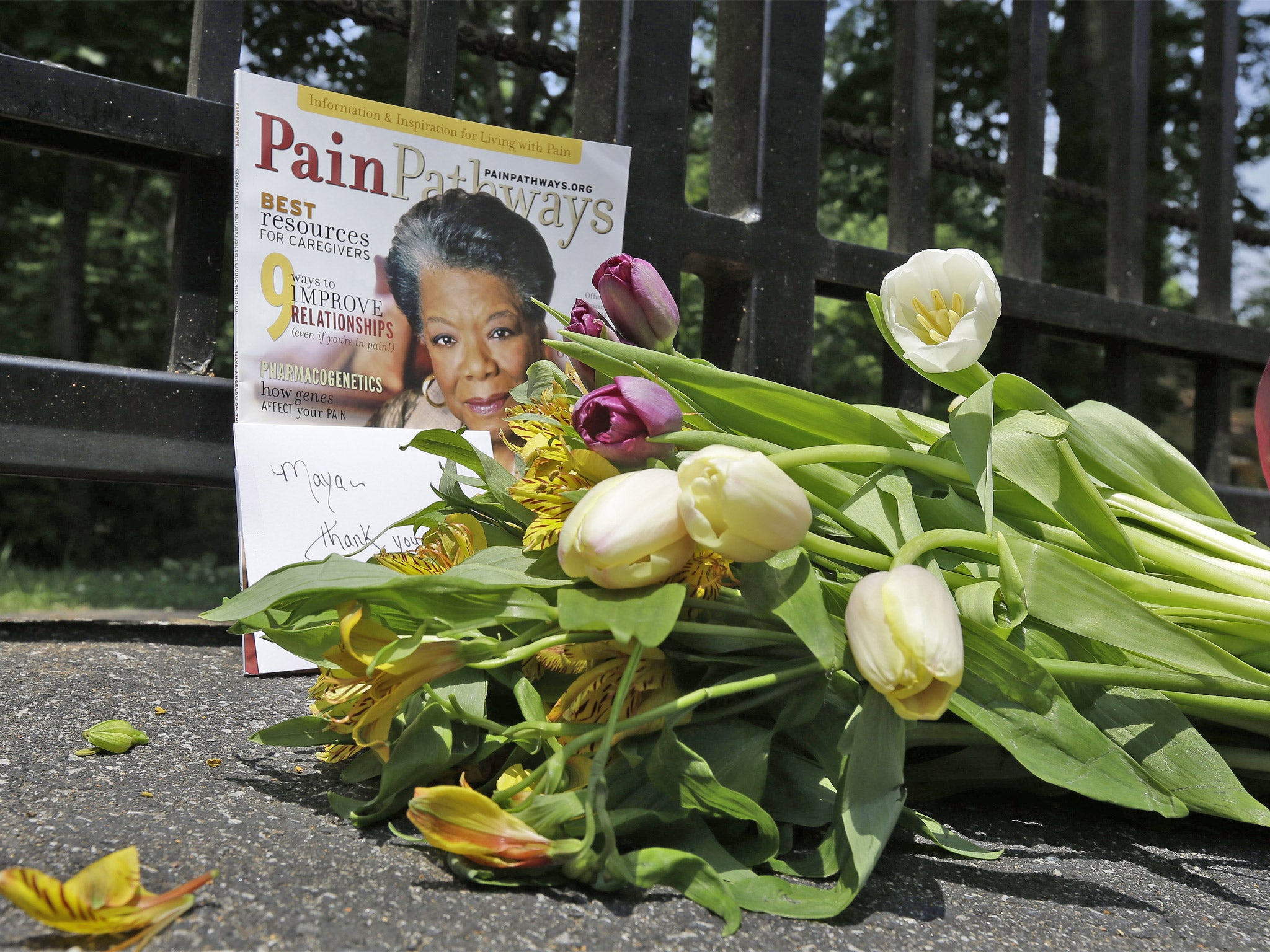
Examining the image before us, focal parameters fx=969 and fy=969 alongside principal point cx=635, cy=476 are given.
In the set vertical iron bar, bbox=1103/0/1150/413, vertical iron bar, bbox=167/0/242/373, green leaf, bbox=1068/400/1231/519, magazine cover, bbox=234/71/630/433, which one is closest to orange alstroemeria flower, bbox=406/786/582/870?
green leaf, bbox=1068/400/1231/519

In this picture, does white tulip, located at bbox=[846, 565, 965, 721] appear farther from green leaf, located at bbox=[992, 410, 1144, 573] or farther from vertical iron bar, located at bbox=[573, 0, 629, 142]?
vertical iron bar, located at bbox=[573, 0, 629, 142]

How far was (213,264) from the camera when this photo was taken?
3.45 ft

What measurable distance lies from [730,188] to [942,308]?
774mm

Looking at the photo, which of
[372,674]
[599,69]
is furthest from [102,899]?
[599,69]

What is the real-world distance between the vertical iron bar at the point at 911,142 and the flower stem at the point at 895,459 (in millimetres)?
916

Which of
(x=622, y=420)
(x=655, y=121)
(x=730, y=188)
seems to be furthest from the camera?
(x=730, y=188)

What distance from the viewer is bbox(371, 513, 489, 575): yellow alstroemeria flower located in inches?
21.8

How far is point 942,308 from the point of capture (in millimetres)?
589

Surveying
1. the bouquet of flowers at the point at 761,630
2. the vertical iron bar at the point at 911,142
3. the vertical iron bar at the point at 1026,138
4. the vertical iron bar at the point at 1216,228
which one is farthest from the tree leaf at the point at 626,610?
the vertical iron bar at the point at 1216,228

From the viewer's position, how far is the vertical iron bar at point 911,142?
57.6 inches

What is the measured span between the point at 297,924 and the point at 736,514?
0.78 feet

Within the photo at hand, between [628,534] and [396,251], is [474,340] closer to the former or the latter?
[396,251]

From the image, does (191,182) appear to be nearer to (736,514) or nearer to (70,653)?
(70,653)

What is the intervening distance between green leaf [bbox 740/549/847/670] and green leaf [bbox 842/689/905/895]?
32 millimetres
